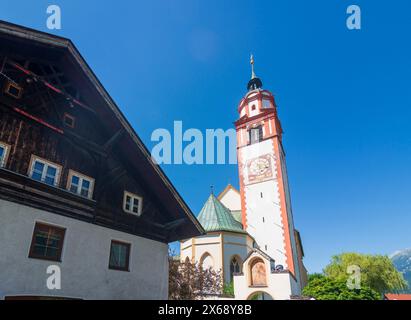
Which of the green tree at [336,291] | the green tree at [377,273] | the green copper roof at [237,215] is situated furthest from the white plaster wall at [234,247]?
the green tree at [377,273]

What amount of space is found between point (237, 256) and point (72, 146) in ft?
74.7

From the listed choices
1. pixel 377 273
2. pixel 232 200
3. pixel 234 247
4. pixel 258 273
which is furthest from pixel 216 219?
pixel 377 273

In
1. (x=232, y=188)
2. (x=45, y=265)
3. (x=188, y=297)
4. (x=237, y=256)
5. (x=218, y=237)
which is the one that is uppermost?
(x=232, y=188)

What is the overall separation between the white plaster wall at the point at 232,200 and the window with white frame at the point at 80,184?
97.5 ft

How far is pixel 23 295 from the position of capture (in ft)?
23.7

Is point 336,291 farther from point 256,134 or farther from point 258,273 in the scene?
point 256,134

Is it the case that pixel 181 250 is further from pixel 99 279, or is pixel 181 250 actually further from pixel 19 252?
pixel 19 252

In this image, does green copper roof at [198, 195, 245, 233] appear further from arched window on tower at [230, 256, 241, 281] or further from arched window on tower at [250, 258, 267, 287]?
arched window on tower at [250, 258, 267, 287]

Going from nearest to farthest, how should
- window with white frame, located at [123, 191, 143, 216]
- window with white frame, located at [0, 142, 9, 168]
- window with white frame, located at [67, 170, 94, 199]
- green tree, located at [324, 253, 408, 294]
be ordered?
window with white frame, located at [0, 142, 9, 168] < window with white frame, located at [67, 170, 94, 199] < window with white frame, located at [123, 191, 143, 216] < green tree, located at [324, 253, 408, 294]

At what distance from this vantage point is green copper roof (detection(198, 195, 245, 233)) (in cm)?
2981

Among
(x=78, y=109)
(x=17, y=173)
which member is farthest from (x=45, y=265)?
(x=78, y=109)

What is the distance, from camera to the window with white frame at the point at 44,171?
334 inches

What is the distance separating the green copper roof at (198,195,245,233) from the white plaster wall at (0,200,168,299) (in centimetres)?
1832

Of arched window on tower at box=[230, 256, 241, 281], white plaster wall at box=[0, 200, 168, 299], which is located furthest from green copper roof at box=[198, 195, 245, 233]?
white plaster wall at box=[0, 200, 168, 299]
